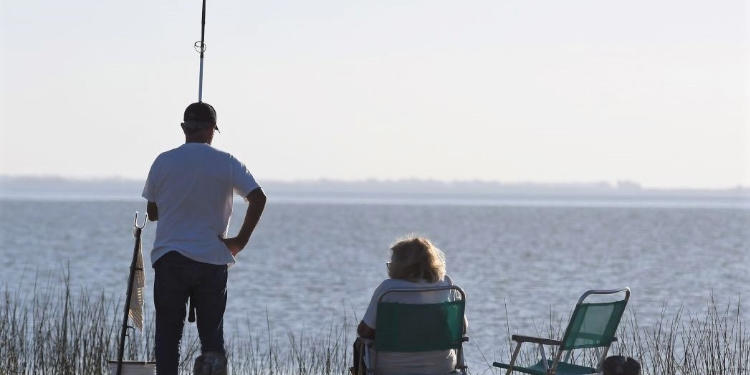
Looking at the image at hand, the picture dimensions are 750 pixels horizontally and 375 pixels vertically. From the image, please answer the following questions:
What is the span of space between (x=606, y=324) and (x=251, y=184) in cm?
150

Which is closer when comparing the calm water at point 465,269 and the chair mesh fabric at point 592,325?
the chair mesh fabric at point 592,325

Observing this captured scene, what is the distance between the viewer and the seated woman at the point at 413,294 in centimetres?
491

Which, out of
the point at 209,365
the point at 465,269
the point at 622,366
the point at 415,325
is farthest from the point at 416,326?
the point at 465,269

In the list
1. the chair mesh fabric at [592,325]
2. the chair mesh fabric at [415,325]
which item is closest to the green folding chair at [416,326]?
the chair mesh fabric at [415,325]

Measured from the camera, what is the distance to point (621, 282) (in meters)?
21.7

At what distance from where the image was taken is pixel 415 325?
16.3ft

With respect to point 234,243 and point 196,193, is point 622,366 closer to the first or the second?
point 234,243

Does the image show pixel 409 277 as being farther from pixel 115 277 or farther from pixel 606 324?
pixel 115 277

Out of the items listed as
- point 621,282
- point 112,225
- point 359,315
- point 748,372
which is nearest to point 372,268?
point 621,282

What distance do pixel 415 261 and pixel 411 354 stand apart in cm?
35

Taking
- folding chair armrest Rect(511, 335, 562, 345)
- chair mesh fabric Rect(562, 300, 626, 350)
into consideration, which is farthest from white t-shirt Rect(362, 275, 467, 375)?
chair mesh fabric Rect(562, 300, 626, 350)

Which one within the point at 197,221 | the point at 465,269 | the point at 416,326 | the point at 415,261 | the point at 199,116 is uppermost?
the point at 199,116

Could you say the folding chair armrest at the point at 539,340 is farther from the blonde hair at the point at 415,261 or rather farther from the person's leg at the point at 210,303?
the person's leg at the point at 210,303

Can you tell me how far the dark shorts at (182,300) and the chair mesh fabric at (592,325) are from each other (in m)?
1.29
